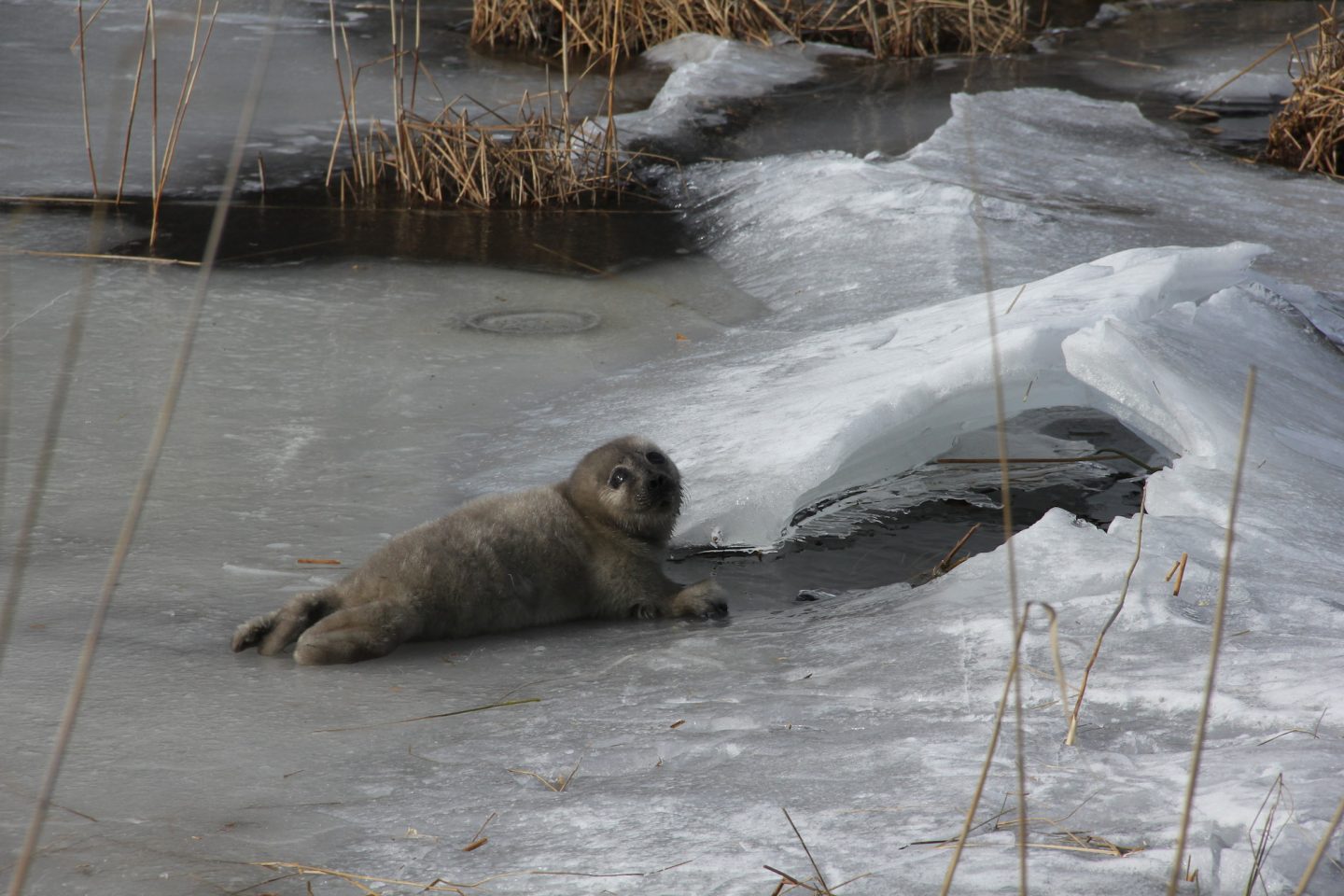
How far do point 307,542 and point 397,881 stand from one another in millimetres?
1841

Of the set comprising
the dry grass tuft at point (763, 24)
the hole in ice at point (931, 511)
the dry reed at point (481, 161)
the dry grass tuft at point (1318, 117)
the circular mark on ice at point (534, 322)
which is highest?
the dry grass tuft at point (763, 24)

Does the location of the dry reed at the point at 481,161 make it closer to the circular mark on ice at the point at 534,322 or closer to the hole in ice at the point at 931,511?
the circular mark on ice at the point at 534,322

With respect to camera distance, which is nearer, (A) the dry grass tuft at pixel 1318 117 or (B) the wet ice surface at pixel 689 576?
(B) the wet ice surface at pixel 689 576

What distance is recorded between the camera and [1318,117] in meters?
8.09

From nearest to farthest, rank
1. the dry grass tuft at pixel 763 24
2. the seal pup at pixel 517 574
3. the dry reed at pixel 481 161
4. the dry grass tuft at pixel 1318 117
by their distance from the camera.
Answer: the seal pup at pixel 517 574, the dry reed at pixel 481 161, the dry grass tuft at pixel 1318 117, the dry grass tuft at pixel 763 24

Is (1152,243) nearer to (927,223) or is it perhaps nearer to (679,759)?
(927,223)

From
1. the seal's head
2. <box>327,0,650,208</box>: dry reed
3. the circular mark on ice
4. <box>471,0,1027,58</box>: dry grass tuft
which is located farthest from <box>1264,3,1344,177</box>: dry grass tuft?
the seal's head

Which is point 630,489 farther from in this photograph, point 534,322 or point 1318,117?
point 1318,117

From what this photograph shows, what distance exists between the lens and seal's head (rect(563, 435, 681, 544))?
3.62 metres

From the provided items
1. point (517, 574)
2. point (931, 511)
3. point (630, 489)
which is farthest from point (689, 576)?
point (931, 511)

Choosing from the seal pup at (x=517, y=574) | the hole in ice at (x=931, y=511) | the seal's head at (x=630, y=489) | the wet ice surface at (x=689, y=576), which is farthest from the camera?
the hole in ice at (x=931, y=511)

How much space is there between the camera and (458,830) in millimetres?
2291

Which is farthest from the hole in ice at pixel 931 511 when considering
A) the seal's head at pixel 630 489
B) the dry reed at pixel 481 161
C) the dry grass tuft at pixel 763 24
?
the dry grass tuft at pixel 763 24

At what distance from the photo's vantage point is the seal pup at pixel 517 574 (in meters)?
3.18
